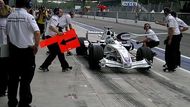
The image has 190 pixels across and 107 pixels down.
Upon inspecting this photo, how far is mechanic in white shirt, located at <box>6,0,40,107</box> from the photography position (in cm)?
716

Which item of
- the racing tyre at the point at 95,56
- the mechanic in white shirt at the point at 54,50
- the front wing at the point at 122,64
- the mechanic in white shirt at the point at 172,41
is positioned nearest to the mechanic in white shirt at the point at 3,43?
the mechanic in white shirt at the point at 54,50

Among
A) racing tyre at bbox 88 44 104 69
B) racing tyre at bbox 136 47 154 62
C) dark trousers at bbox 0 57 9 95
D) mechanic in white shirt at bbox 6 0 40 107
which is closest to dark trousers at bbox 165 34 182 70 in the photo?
racing tyre at bbox 136 47 154 62

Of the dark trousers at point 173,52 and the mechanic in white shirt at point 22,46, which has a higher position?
the mechanic in white shirt at point 22,46

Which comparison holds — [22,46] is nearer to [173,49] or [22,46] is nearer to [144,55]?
[144,55]

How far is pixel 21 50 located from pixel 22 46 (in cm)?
7

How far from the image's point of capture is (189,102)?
8.49m

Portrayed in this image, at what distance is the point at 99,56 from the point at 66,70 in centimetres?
99

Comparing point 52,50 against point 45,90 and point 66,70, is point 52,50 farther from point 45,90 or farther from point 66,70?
point 45,90

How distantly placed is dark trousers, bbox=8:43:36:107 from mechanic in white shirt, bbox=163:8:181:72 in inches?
229

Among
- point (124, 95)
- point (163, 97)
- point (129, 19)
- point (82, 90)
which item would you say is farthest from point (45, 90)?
Result: point (129, 19)

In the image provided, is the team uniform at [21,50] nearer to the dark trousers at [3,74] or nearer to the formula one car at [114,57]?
the dark trousers at [3,74]

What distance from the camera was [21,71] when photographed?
7250 mm

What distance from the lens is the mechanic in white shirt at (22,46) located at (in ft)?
23.5

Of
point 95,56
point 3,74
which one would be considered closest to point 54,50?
point 95,56
